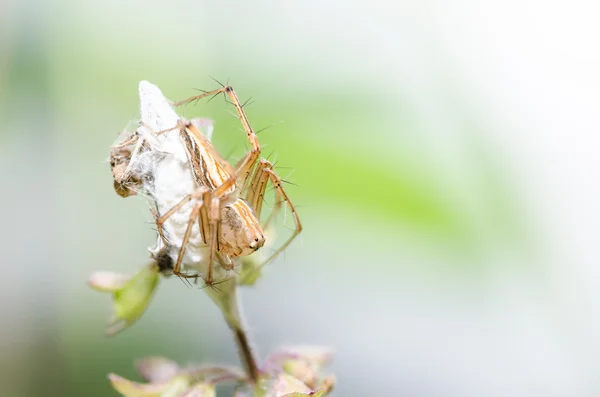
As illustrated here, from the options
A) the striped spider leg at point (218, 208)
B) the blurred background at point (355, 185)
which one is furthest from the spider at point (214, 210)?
the blurred background at point (355, 185)

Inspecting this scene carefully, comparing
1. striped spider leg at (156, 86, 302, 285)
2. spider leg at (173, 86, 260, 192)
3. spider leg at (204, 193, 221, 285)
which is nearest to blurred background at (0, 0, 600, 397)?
spider leg at (173, 86, 260, 192)

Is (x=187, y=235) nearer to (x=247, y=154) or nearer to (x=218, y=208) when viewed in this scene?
(x=218, y=208)

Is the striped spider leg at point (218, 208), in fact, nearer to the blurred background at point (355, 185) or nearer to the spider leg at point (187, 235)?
the spider leg at point (187, 235)

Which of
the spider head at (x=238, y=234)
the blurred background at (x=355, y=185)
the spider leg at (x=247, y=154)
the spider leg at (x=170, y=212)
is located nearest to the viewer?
the spider leg at (x=170, y=212)

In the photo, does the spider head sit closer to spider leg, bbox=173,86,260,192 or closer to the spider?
the spider

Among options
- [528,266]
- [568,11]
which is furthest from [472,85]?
[528,266]
